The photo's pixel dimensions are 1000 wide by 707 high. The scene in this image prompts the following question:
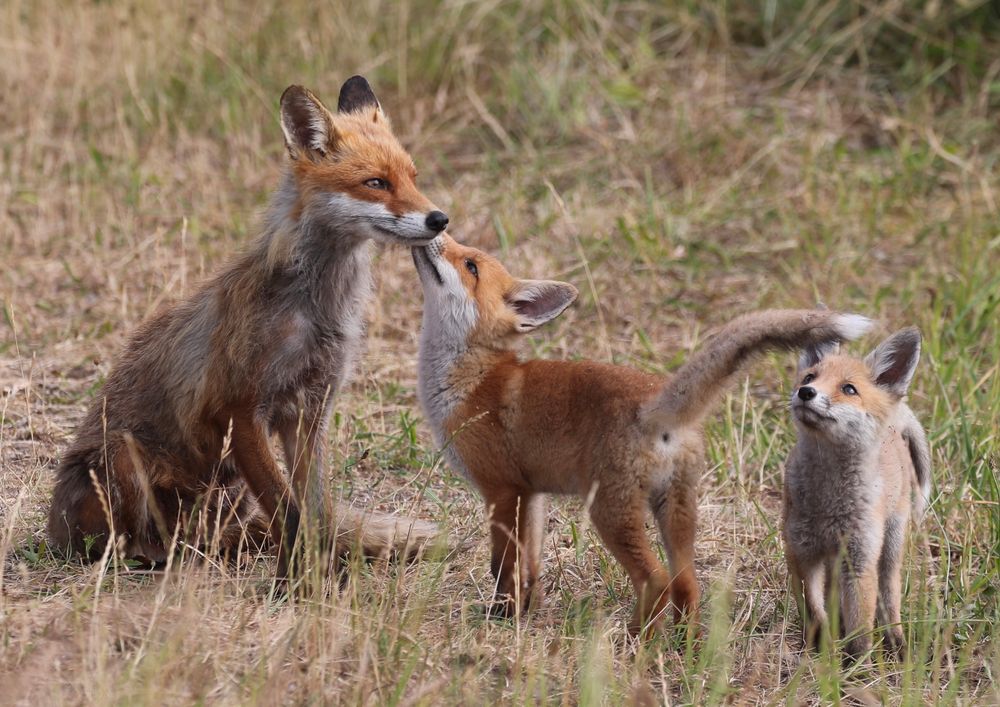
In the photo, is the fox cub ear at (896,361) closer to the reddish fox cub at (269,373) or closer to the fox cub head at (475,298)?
the fox cub head at (475,298)

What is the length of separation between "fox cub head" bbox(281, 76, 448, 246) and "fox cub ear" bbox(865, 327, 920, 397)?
1809 mm

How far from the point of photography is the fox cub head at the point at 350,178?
518cm

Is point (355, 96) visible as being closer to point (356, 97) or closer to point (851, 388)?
point (356, 97)

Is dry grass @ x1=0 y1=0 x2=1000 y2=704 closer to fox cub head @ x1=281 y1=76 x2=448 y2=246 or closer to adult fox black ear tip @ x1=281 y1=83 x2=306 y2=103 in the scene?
fox cub head @ x1=281 y1=76 x2=448 y2=246

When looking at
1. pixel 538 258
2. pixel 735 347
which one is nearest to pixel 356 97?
pixel 735 347

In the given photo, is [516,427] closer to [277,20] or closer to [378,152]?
[378,152]

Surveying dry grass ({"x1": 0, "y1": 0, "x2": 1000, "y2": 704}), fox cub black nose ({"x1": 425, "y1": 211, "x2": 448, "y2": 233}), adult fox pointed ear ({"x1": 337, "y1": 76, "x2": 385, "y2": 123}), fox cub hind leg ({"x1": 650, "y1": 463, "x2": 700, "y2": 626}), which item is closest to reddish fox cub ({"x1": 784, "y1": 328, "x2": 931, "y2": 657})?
dry grass ({"x1": 0, "y1": 0, "x2": 1000, "y2": 704})

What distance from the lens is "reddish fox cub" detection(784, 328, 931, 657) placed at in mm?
4805

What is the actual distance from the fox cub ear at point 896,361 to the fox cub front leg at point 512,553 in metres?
1.46

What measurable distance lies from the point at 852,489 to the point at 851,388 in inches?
15.4

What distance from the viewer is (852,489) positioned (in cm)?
487

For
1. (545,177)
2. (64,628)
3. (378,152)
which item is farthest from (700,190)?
(64,628)

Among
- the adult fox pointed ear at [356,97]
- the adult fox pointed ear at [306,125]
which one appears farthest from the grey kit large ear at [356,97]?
the adult fox pointed ear at [306,125]

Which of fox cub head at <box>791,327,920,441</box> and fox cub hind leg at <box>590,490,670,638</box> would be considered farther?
fox cub head at <box>791,327,920,441</box>
